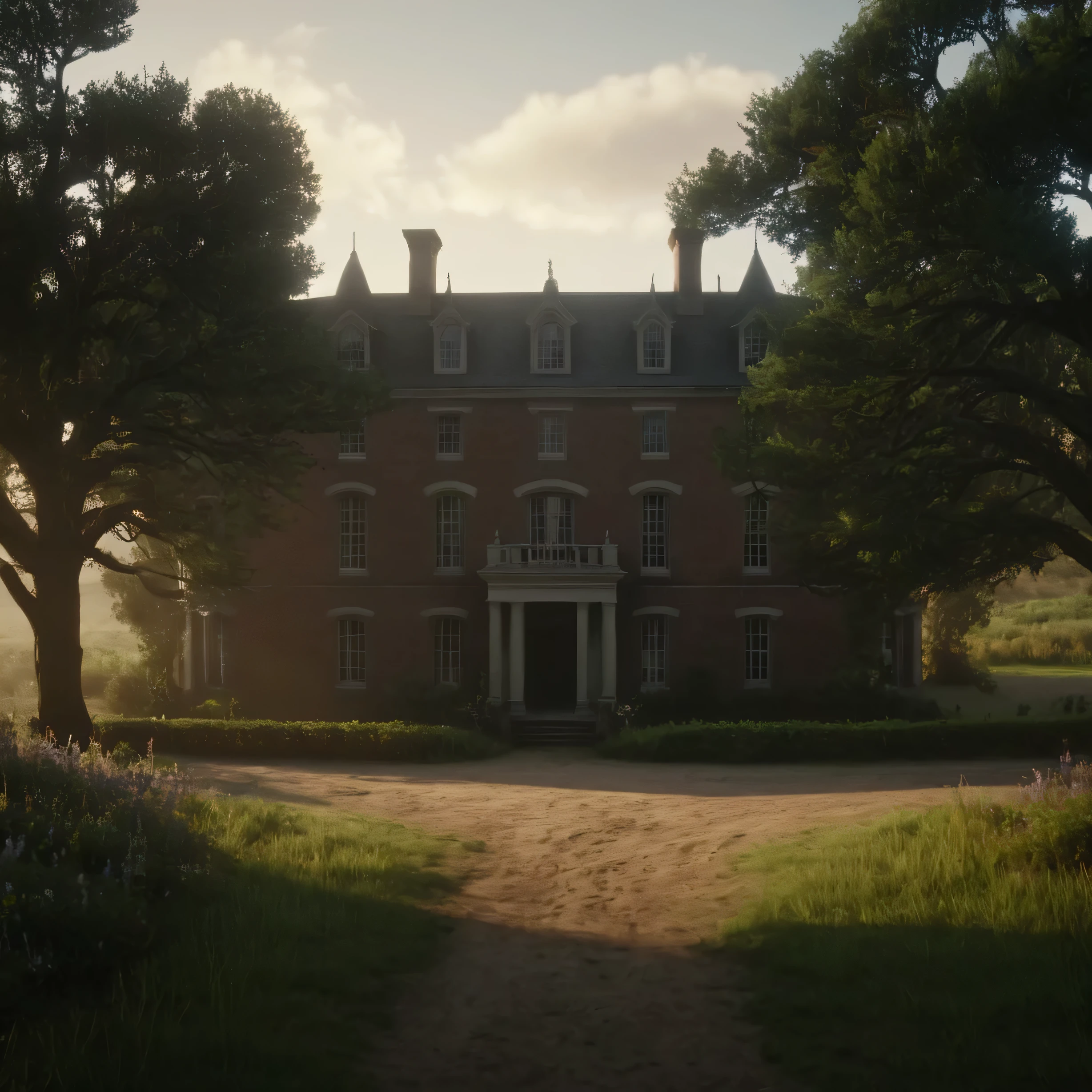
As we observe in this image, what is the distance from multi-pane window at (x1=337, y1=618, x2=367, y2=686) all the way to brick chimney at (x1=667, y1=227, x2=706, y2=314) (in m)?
15.1

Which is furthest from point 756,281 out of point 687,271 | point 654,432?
point 654,432

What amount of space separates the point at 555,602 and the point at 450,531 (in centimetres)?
430

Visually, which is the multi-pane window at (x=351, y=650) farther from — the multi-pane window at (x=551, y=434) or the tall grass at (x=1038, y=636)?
the tall grass at (x=1038, y=636)

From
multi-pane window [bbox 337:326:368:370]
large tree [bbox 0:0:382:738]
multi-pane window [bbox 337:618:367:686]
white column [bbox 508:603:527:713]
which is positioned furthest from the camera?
multi-pane window [bbox 337:326:368:370]

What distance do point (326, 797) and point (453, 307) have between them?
20.1m

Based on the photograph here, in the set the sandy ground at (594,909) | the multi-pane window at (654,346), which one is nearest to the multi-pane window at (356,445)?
the multi-pane window at (654,346)

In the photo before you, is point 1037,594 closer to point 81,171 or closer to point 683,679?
point 683,679

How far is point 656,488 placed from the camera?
32.2 m

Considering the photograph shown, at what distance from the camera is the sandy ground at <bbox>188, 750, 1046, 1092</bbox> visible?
6.05 metres

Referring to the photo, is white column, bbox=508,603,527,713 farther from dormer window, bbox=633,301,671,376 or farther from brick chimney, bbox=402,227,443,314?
brick chimney, bbox=402,227,443,314

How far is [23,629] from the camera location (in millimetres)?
86812

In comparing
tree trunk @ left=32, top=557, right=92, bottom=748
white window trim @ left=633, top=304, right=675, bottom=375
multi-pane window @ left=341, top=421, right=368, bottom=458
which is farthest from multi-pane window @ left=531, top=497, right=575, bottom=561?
tree trunk @ left=32, top=557, right=92, bottom=748

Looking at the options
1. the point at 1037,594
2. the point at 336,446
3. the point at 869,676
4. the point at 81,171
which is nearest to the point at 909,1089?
the point at 81,171

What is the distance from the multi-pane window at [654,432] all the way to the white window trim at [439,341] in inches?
239
